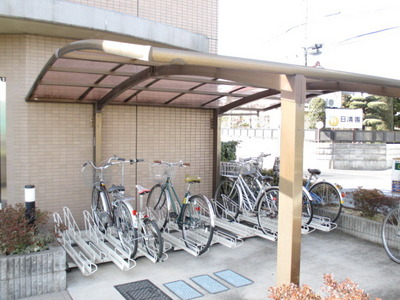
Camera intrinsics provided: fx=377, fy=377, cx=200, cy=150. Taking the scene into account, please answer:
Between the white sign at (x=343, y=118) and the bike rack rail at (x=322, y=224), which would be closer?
the bike rack rail at (x=322, y=224)

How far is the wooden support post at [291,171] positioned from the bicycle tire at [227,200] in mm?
3435

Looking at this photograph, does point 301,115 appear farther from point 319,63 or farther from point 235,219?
point 319,63

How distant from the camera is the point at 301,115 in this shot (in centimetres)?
335

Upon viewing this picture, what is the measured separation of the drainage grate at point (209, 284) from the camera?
4414mm

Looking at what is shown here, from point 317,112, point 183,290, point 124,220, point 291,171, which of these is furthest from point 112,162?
point 317,112

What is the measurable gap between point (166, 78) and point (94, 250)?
2.65m

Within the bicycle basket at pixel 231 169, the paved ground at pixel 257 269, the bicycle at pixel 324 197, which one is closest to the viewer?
the paved ground at pixel 257 269

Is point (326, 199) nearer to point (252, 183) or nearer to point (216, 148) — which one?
point (252, 183)

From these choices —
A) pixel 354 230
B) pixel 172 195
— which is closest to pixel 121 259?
pixel 172 195

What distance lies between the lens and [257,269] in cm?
506

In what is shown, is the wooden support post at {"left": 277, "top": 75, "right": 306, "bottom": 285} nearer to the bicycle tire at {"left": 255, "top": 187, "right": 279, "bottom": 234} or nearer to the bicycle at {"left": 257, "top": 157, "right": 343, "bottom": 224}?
the bicycle tire at {"left": 255, "top": 187, "right": 279, "bottom": 234}

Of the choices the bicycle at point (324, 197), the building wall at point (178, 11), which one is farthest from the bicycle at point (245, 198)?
the building wall at point (178, 11)

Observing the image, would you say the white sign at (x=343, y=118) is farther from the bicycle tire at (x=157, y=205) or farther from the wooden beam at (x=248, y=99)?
the bicycle tire at (x=157, y=205)

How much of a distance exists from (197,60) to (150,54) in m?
0.40
